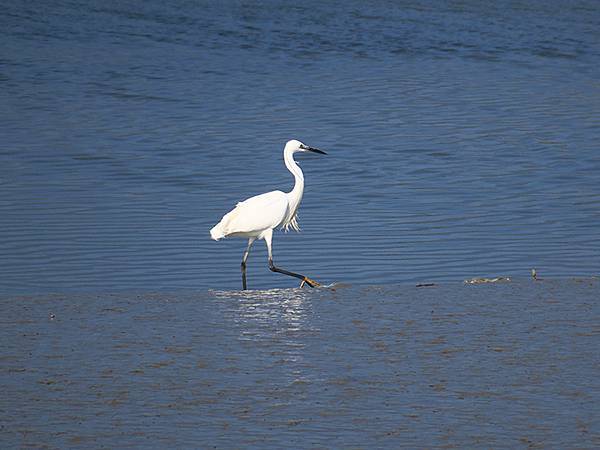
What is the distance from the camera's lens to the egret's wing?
32.7 ft

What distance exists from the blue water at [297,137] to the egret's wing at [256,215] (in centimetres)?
39

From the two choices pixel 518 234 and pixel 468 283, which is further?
pixel 518 234

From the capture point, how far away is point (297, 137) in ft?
53.6

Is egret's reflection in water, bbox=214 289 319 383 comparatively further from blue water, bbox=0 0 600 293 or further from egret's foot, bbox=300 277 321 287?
blue water, bbox=0 0 600 293

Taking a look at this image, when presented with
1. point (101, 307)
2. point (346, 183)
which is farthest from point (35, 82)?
point (101, 307)

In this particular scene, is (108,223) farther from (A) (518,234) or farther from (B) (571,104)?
(B) (571,104)

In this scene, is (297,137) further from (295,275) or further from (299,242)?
(295,275)

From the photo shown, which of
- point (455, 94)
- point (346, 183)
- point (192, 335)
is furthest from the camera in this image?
point (455, 94)

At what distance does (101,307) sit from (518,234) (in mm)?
4284

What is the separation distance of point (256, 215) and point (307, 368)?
137 inches

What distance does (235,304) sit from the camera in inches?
330

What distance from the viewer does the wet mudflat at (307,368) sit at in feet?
18.5

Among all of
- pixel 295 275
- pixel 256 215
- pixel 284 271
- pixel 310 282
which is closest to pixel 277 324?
pixel 310 282

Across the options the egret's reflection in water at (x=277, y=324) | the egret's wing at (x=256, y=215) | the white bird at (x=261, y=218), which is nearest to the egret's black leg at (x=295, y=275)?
the white bird at (x=261, y=218)
